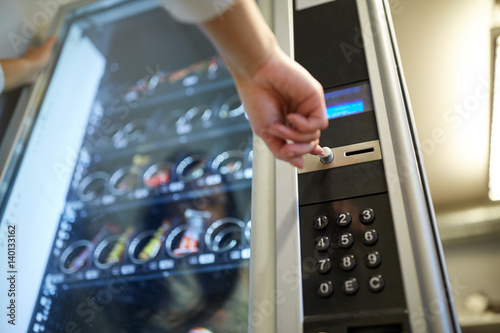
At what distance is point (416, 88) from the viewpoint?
1.05 metres

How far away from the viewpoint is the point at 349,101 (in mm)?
854

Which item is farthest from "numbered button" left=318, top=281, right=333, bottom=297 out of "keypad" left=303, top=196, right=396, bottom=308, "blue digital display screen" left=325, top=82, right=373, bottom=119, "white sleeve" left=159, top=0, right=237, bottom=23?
"white sleeve" left=159, top=0, right=237, bottom=23

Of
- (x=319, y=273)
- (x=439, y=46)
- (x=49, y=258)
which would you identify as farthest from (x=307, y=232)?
(x=49, y=258)

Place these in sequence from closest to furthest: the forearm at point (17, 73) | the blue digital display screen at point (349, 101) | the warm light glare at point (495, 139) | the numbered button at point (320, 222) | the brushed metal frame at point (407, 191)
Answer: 1. the brushed metal frame at point (407, 191)
2. the numbered button at point (320, 222)
3. the blue digital display screen at point (349, 101)
4. the warm light glare at point (495, 139)
5. the forearm at point (17, 73)

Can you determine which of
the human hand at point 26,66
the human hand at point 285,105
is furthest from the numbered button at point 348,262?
the human hand at point 26,66

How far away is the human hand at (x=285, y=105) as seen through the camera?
69cm

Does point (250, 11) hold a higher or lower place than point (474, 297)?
higher

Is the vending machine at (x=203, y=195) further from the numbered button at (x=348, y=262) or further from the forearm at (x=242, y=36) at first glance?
the forearm at (x=242, y=36)

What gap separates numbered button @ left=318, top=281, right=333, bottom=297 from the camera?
0.67m

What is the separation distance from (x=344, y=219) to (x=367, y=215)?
39mm

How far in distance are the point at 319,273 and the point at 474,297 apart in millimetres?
353

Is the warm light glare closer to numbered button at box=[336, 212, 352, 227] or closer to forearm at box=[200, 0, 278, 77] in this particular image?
numbered button at box=[336, 212, 352, 227]

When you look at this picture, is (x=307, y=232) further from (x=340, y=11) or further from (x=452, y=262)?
(x=340, y=11)

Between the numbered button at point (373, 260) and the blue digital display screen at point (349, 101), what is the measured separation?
0.30 m
